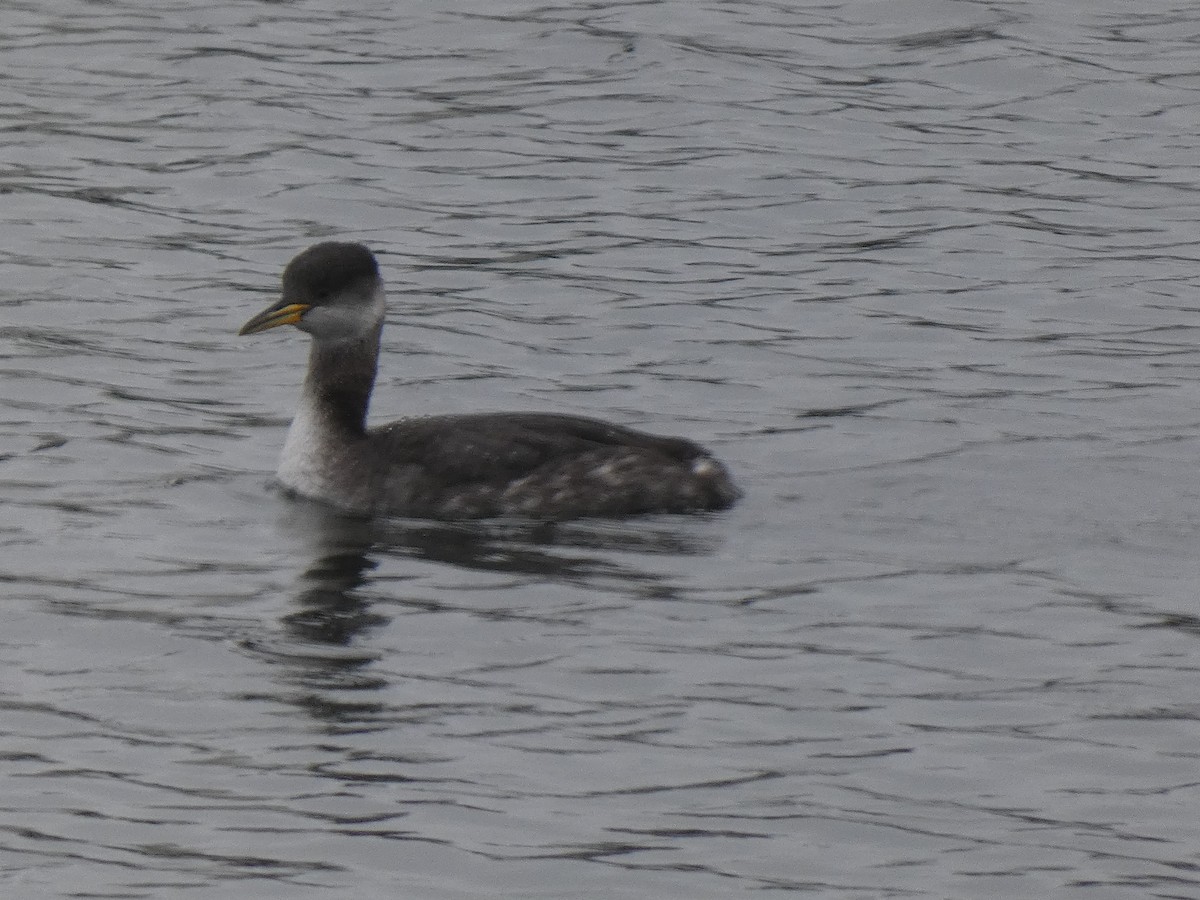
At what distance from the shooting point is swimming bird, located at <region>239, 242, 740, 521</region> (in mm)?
14219

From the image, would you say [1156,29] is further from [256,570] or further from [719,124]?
[256,570]

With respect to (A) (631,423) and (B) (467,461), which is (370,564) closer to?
(B) (467,461)

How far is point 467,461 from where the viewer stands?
1430 centimetres

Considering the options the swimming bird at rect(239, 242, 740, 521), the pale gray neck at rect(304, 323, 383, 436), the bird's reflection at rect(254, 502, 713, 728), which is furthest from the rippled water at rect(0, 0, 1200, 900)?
the pale gray neck at rect(304, 323, 383, 436)

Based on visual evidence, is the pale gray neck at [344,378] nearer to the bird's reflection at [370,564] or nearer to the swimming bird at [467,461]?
the swimming bird at [467,461]

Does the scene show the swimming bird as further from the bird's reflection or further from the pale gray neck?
the bird's reflection

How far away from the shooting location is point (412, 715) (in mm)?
11039

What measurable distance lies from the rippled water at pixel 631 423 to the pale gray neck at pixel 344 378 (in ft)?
1.95

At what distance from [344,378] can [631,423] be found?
6.62 ft

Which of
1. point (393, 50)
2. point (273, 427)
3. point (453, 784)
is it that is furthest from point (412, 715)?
point (393, 50)

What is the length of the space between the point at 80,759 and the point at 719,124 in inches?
554

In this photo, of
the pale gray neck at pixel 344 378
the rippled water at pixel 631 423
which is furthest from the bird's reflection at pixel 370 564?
the pale gray neck at pixel 344 378

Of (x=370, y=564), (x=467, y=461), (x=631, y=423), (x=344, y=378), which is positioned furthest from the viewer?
(x=631, y=423)

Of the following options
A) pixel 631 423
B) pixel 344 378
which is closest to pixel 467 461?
pixel 344 378
